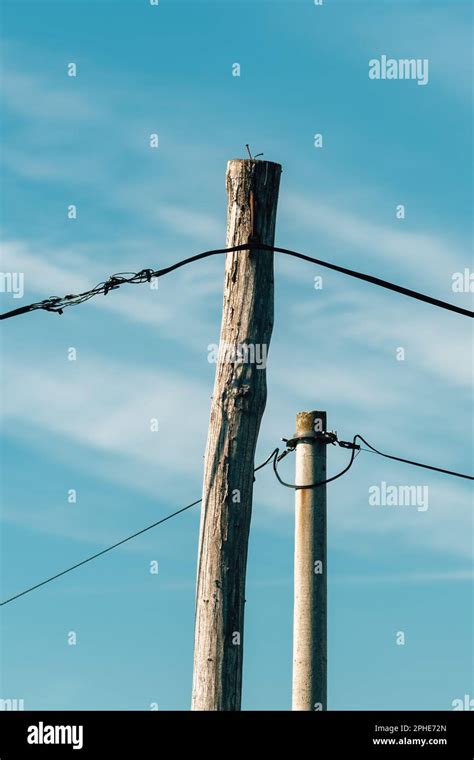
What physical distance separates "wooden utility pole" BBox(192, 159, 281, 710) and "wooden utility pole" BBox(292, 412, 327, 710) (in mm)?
2824

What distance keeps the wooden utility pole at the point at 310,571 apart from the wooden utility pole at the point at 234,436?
111 inches

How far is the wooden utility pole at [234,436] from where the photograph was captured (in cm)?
897

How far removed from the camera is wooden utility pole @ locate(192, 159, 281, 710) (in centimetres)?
897

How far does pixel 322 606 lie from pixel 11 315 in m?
4.04

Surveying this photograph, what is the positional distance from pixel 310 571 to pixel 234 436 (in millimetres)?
3025

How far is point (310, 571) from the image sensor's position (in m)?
12.0
